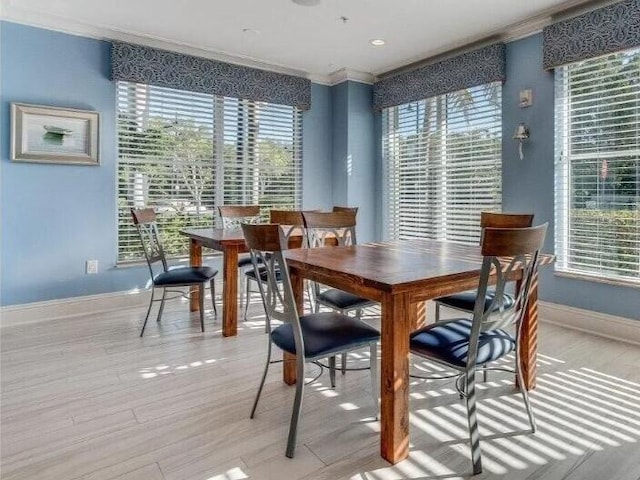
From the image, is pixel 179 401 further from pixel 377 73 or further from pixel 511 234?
pixel 377 73

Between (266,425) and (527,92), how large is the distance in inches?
135

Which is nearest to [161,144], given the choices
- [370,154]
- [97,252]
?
[97,252]

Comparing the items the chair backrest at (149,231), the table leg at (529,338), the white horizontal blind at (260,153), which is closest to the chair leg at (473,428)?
the table leg at (529,338)

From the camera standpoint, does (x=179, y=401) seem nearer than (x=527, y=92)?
Yes

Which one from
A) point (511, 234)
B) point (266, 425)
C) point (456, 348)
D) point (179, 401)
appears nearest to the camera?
point (511, 234)

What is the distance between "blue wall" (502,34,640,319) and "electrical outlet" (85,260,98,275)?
12.4ft

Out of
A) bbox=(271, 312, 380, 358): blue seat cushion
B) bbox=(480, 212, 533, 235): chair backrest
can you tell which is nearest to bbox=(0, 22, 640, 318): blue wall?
bbox=(480, 212, 533, 235): chair backrest

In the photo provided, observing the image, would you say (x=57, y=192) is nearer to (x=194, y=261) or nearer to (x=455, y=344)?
(x=194, y=261)

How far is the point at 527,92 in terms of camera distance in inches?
147

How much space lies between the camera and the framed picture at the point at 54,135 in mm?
3514

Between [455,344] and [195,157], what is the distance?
3474mm

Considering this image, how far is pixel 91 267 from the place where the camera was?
3906 mm

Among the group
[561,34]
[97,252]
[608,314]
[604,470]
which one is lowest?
[604,470]

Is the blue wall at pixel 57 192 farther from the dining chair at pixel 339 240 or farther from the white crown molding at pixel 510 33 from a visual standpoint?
the white crown molding at pixel 510 33
